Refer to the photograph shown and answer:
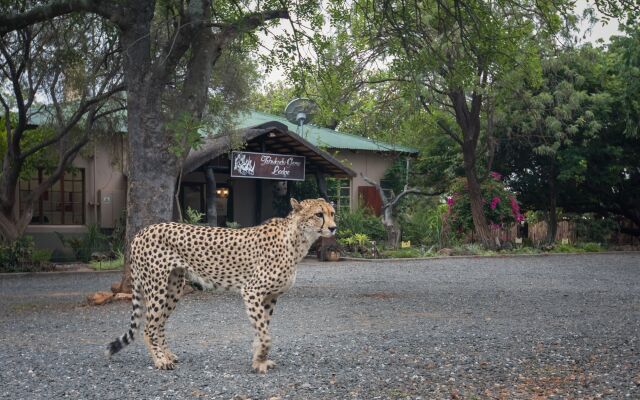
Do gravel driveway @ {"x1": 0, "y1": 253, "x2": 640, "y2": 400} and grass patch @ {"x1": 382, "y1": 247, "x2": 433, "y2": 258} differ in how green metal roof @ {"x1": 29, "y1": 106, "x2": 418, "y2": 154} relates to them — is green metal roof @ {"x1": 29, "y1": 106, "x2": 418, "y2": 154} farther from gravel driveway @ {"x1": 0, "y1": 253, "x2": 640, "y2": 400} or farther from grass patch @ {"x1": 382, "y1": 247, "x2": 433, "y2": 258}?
gravel driveway @ {"x1": 0, "y1": 253, "x2": 640, "y2": 400}

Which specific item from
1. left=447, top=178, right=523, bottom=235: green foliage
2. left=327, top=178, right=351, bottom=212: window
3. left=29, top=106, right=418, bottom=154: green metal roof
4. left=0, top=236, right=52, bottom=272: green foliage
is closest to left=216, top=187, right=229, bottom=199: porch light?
left=29, top=106, right=418, bottom=154: green metal roof

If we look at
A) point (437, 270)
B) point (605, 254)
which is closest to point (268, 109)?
point (605, 254)

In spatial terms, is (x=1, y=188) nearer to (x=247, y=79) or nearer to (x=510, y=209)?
(x=247, y=79)

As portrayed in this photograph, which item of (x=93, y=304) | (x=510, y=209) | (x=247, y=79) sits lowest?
Answer: (x=93, y=304)

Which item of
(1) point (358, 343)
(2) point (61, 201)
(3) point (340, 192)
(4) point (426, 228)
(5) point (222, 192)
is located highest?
(3) point (340, 192)

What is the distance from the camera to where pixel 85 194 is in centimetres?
2414

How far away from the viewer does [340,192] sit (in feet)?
100

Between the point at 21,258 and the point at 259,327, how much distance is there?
1486 centimetres

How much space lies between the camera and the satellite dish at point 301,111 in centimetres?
2594

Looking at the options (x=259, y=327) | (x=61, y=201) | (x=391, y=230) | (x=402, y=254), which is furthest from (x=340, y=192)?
(x=259, y=327)

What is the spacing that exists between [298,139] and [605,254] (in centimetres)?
1214

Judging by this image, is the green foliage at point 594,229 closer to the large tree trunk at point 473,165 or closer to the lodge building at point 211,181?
the large tree trunk at point 473,165

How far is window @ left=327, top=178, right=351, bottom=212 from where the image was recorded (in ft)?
97.7

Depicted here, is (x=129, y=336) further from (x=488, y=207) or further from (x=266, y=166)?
(x=488, y=207)
